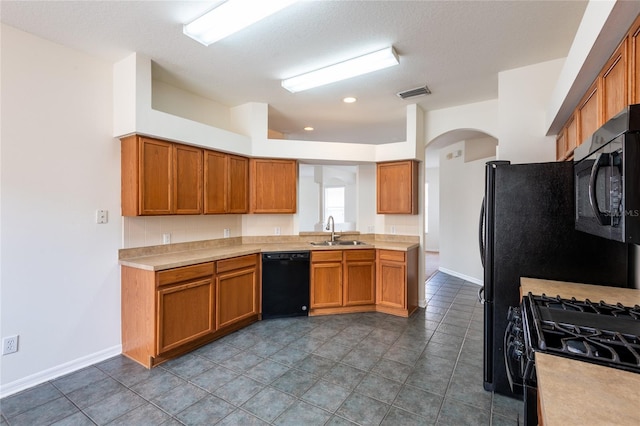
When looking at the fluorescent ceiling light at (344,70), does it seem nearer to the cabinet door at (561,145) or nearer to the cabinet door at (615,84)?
the cabinet door at (615,84)

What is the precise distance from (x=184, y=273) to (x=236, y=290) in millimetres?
731

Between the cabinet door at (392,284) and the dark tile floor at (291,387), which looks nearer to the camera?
the dark tile floor at (291,387)

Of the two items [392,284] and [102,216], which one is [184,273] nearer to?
[102,216]

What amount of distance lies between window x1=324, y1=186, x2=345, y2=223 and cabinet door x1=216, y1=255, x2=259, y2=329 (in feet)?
21.1

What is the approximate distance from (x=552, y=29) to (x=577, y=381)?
261cm

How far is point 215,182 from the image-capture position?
352cm

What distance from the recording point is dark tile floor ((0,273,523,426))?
6.51ft

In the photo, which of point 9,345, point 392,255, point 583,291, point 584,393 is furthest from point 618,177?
point 9,345

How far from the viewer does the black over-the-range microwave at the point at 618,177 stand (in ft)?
3.27

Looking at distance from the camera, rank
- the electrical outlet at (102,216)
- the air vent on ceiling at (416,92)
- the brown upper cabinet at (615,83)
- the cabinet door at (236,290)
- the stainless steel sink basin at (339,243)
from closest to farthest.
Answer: the brown upper cabinet at (615,83) → the electrical outlet at (102,216) → the cabinet door at (236,290) → the air vent on ceiling at (416,92) → the stainless steel sink basin at (339,243)

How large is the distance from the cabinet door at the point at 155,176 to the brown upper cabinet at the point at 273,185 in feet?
3.83

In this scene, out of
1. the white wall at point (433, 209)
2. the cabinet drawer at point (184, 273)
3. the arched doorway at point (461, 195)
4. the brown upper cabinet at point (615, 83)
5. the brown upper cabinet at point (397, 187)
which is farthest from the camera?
the white wall at point (433, 209)

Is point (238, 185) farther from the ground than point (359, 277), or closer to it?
farther from the ground

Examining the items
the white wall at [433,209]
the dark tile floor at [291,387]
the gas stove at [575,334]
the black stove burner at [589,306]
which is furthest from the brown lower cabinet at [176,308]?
the white wall at [433,209]
